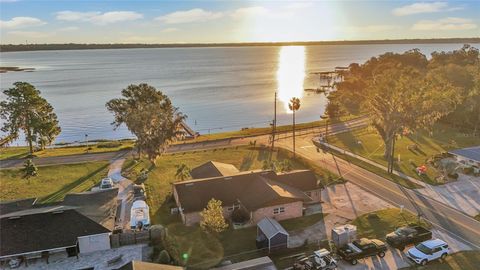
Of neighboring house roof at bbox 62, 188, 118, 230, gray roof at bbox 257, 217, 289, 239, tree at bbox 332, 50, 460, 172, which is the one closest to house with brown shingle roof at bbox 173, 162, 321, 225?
gray roof at bbox 257, 217, 289, 239

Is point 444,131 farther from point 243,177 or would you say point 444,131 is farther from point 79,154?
point 79,154

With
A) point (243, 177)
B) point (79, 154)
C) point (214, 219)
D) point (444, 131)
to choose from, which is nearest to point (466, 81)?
point (444, 131)

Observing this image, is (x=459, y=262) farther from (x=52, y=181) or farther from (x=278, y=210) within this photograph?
(x=52, y=181)

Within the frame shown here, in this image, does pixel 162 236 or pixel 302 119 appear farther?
pixel 302 119

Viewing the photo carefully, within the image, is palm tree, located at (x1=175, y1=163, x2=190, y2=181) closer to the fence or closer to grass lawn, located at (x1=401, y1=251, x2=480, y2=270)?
the fence

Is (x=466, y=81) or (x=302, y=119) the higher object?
(x=466, y=81)
